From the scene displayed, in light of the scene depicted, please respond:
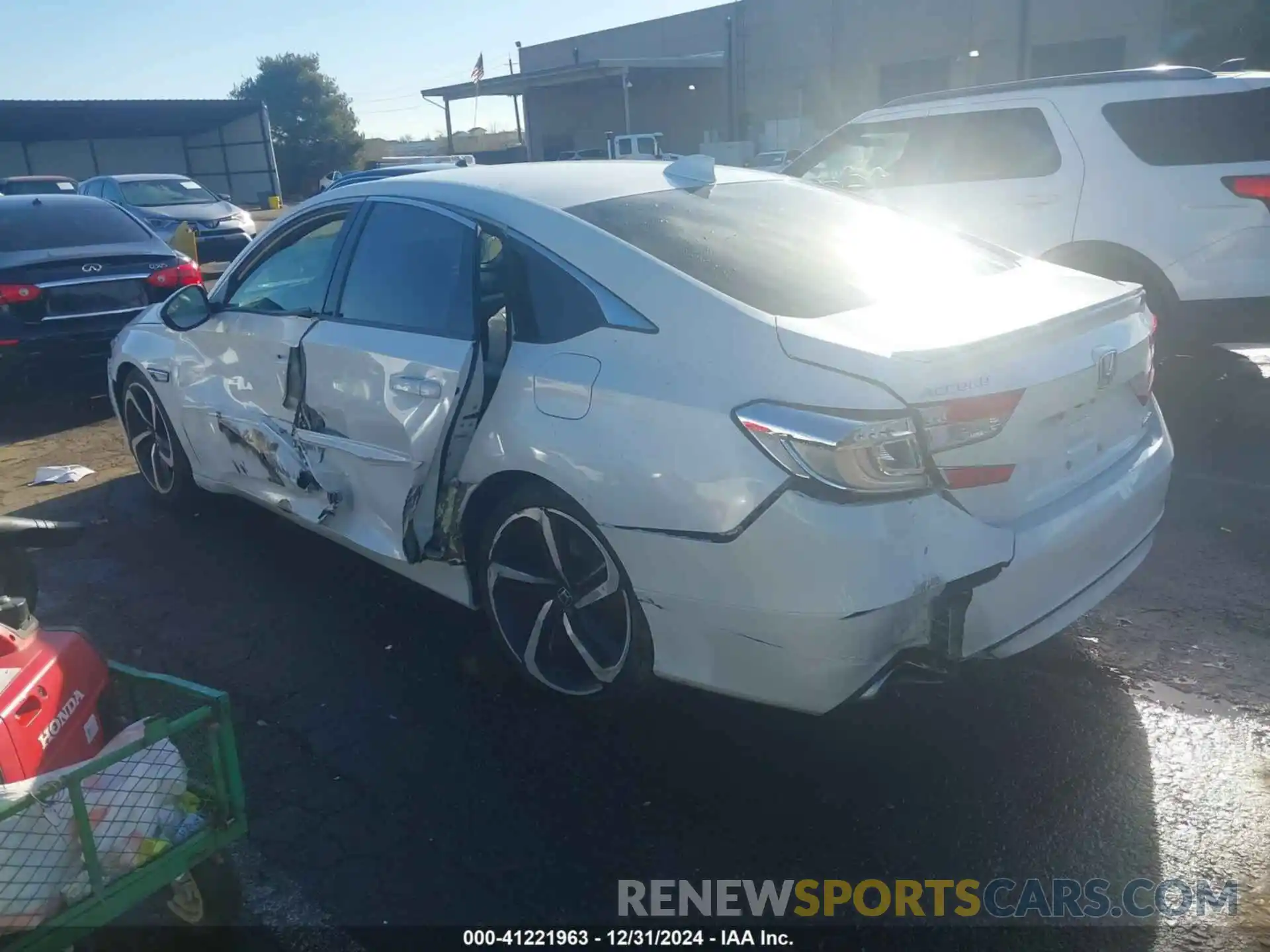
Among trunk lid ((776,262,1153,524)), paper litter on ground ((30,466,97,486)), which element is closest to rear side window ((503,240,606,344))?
trunk lid ((776,262,1153,524))

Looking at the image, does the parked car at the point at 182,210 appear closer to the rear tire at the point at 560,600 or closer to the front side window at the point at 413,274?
the front side window at the point at 413,274

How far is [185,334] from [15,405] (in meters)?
4.56

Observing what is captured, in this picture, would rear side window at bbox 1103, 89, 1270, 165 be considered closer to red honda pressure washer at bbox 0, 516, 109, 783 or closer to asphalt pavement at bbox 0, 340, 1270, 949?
asphalt pavement at bbox 0, 340, 1270, 949

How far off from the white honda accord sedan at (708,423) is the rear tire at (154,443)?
1176 millimetres

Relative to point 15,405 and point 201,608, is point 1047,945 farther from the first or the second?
point 15,405

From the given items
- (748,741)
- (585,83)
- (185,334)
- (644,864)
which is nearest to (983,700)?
(748,741)

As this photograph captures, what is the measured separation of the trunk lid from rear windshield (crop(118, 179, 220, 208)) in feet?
57.5

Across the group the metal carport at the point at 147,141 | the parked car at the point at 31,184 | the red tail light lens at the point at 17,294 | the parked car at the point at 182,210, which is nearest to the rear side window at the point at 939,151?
the red tail light lens at the point at 17,294

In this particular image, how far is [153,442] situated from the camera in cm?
561

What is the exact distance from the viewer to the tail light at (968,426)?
8.68 ft

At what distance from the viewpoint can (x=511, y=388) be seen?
3.30 meters

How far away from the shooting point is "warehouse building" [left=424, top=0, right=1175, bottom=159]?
31.7m

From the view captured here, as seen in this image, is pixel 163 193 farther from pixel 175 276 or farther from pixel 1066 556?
pixel 1066 556

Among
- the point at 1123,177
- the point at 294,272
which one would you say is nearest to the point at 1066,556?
the point at 294,272
